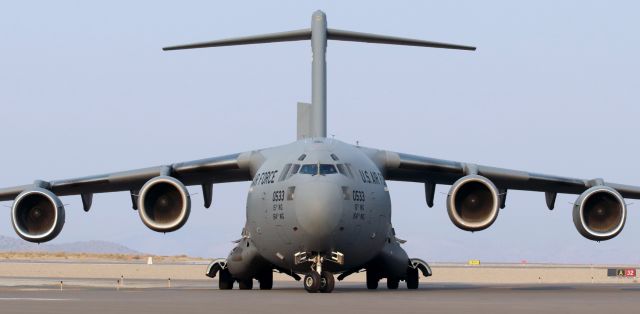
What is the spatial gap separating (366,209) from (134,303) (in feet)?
22.0

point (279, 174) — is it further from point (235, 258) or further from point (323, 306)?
point (323, 306)

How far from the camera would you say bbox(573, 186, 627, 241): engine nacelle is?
2319 centimetres

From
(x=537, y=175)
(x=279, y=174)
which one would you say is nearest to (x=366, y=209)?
(x=279, y=174)

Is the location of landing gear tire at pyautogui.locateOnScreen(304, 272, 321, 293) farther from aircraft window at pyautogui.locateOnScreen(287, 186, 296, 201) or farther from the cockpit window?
the cockpit window

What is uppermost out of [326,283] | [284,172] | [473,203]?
[284,172]

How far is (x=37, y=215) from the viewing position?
23531 mm

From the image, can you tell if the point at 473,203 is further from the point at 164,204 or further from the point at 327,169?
the point at 164,204

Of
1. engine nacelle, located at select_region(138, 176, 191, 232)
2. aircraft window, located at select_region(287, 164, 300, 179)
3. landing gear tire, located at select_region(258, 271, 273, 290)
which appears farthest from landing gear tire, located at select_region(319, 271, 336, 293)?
landing gear tire, located at select_region(258, 271, 273, 290)

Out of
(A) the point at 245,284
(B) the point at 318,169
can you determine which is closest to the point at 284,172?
(B) the point at 318,169

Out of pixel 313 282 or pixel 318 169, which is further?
pixel 318 169

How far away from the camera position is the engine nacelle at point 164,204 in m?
22.8

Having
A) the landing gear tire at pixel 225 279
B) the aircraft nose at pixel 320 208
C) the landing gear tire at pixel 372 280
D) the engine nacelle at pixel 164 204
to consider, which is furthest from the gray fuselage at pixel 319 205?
the landing gear tire at pixel 225 279

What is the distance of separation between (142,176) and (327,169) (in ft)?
17.7

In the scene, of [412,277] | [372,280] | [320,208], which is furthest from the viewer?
[412,277]
